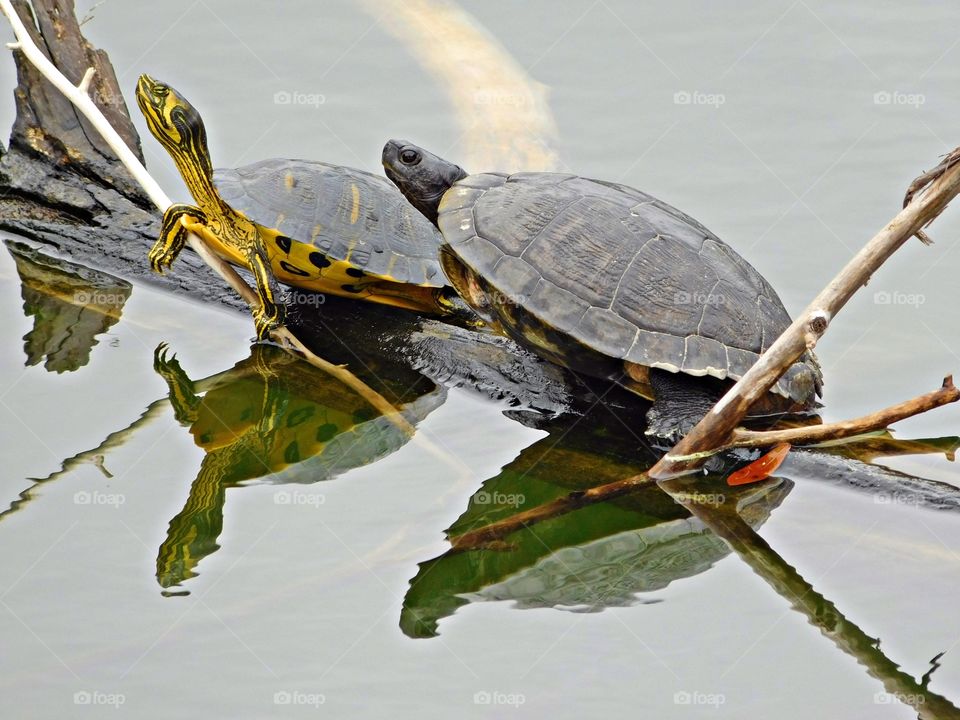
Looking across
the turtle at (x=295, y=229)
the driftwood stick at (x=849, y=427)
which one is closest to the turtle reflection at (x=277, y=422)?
the turtle at (x=295, y=229)

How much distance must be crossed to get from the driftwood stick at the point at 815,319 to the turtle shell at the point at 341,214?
2.07 metres

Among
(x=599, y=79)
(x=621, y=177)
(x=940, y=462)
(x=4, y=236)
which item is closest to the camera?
(x=940, y=462)

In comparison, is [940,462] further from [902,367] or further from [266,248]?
[266,248]

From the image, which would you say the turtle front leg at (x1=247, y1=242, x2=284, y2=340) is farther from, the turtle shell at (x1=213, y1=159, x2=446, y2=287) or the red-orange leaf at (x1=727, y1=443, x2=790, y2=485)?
the red-orange leaf at (x1=727, y1=443, x2=790, y2=485)

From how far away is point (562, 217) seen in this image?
562 cm

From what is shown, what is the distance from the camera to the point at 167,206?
5.93m

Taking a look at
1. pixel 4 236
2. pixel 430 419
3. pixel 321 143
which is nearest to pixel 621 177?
pixel 321 143

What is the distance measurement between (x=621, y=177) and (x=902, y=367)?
2.96 m

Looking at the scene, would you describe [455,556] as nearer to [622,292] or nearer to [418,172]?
[622,292]

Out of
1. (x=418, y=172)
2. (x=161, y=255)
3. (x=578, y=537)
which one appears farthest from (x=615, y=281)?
(x=161, y=255)

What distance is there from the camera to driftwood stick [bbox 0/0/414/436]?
5730mm

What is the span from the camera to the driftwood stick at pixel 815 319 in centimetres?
407

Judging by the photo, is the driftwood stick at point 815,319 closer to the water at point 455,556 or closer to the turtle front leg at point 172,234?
the water at point 455,556

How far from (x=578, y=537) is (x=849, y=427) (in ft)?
4.24
